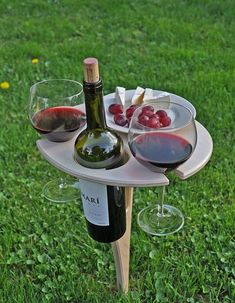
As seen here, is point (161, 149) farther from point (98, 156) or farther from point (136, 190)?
point (136, 190)

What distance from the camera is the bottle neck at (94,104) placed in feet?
4.13

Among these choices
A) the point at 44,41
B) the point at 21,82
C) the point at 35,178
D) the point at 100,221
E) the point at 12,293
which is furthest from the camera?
the point at 44,41

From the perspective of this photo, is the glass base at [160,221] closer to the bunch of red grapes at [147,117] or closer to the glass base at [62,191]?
the glass base at [62,191]

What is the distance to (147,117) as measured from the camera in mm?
1359

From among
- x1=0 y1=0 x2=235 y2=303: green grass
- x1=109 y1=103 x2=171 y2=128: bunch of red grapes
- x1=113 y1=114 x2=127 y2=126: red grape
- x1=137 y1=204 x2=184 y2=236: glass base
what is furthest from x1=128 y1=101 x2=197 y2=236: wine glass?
x1=0 y1=0 x2=235 y2=303: green grass

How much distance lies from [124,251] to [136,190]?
0.62m

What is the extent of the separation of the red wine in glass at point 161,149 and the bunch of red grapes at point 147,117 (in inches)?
1.8

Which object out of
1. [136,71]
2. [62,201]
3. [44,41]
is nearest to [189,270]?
[62,201]

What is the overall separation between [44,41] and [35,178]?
1.44 m

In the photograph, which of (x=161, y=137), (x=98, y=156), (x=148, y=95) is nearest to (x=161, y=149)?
(x=161, y=137)

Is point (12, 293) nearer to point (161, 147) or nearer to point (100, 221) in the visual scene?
point (100, 221)

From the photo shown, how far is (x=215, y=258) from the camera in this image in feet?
6.28

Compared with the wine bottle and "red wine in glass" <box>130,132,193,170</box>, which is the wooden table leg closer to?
the wine bottle

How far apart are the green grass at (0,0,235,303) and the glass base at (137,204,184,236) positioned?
0.13 meters
